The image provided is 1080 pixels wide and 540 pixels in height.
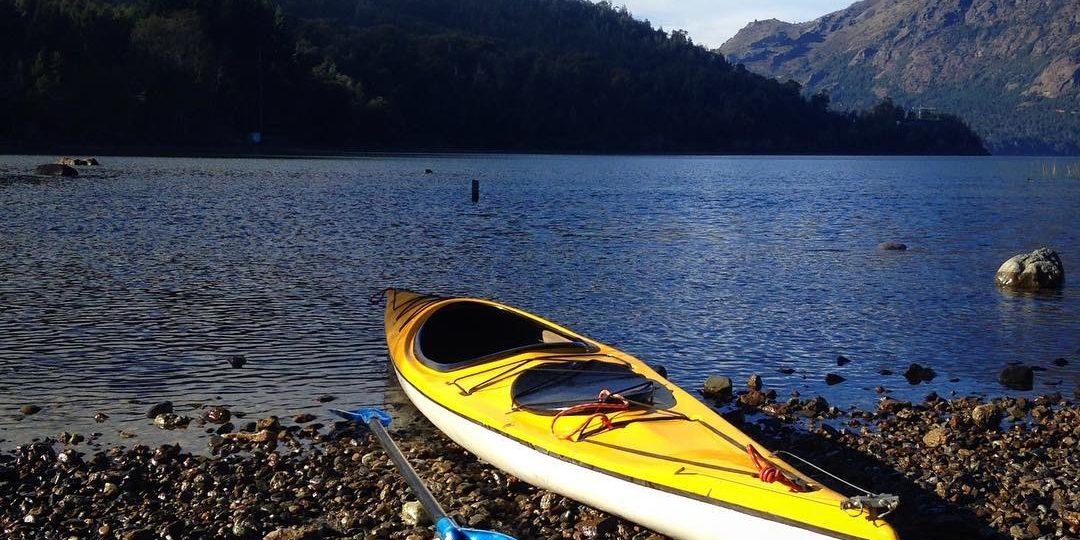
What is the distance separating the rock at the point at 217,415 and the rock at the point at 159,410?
1.50 feet

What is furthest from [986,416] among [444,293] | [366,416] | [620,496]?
[444,293]

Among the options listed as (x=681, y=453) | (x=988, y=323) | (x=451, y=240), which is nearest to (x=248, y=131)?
(x=451, y=240)

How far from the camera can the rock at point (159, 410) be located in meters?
11.4

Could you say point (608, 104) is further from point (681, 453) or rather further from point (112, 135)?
point (681, 453)

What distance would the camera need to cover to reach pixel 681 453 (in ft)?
26.6

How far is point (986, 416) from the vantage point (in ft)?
36.7

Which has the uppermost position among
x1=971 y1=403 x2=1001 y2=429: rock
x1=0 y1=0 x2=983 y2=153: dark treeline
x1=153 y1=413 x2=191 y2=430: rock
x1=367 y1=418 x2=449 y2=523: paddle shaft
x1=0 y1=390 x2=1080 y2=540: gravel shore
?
x1=0 y1=0 x2=983 y2=153: dark treeline

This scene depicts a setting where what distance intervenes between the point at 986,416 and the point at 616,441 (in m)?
5.05

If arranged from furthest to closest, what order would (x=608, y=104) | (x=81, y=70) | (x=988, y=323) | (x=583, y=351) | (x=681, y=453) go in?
(x=608, y=104) < (x=81, y=70) < (x=988, y=323) < (x=583, y=351) < (x=681, y=453)

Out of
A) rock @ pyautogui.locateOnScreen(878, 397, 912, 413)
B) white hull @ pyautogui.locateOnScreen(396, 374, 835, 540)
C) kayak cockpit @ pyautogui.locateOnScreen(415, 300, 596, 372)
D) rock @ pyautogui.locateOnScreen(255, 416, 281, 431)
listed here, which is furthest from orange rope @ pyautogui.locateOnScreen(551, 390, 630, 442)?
rock @ pyautogui.locateOnScreen(878, 397, 912, 413)

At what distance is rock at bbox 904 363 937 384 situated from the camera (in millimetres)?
14077

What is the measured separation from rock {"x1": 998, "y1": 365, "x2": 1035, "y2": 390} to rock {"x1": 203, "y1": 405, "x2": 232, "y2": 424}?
10.2 meters

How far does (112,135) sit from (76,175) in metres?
44.4

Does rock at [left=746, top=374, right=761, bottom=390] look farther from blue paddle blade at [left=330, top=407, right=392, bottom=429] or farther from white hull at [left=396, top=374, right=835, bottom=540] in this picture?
blue paddle blade at [left=330, top=407, right=392, bottom=429]
